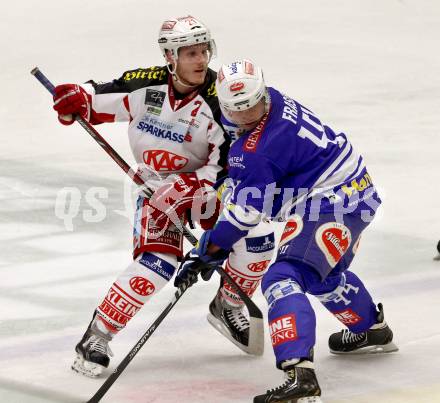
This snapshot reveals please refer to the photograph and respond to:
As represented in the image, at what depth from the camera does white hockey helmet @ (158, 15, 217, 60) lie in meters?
4.25

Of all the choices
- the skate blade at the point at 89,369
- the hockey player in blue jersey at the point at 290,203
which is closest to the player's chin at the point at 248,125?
the hockey player in blue jersey at the point at 290,203

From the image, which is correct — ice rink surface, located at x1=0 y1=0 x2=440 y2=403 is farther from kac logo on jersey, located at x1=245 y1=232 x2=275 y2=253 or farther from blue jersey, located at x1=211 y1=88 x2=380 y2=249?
blue jersey, located at x1=211 y1=88 x2=380 y2=249

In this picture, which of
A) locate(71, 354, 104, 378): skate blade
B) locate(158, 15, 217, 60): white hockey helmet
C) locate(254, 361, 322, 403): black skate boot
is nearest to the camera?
locate(254, 361, 322, 403): black skate boot

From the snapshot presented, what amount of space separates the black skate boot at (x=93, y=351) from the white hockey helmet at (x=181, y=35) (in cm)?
104

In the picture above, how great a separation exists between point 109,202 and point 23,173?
804mm

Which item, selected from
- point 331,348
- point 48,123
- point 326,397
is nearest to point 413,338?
point 331,348

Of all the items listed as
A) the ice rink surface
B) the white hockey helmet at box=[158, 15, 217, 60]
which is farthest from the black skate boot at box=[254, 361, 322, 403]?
the white hockey helmet at box=[158, 15, 217, 60]

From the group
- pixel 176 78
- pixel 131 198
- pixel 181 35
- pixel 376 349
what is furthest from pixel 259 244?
pixel 131 198

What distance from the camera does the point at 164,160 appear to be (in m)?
4.34

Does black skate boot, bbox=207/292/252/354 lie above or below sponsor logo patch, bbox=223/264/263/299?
below

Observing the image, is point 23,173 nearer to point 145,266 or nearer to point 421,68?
point 145,266

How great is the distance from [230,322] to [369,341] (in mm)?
541

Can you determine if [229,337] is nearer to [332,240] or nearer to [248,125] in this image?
[332,240]

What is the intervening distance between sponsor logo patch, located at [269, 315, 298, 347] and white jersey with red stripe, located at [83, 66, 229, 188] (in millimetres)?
809
